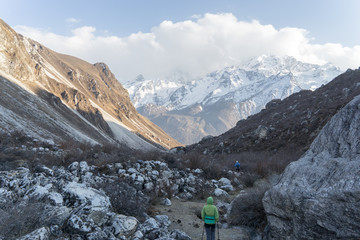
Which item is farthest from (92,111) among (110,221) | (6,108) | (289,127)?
(110,221)

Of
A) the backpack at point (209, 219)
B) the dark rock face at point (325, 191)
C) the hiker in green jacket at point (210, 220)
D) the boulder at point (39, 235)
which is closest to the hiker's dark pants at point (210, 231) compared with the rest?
the hiker in green jacket at point (210, 220)

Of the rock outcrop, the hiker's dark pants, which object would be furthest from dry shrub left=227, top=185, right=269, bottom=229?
the rock outcrop

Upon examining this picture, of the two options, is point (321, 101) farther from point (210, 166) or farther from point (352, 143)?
point (352, 143)

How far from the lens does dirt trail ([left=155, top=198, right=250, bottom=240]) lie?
791cm

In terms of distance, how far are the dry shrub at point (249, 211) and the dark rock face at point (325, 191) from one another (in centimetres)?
107

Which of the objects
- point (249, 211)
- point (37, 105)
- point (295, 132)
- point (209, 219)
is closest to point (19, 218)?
point (209, 219)

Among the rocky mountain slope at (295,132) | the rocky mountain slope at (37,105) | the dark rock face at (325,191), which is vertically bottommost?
the rocky mountain slope at (37,105)

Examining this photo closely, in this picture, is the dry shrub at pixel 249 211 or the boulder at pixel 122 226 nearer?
the boulder at pixel 122 226

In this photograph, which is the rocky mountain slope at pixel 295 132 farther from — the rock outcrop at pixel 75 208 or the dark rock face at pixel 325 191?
the rock outcrop at pixel 75 208

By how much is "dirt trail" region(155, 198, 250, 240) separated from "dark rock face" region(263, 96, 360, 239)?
1.48 m

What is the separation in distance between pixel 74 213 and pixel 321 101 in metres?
36.8

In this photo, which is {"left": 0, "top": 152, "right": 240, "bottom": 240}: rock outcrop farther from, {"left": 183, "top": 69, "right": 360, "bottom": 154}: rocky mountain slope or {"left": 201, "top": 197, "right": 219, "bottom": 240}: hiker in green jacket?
{"left": 183, "top": 69, "right": 360, "bottom": 154}: rocky mountain slope

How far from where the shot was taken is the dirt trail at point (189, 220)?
7906mm

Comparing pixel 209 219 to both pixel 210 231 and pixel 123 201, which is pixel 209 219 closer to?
pixel 210 231
